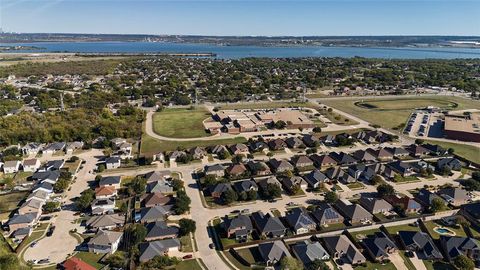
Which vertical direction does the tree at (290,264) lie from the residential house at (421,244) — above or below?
above

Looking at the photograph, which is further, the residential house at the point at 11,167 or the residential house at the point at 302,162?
the residential house at the point at 302,162

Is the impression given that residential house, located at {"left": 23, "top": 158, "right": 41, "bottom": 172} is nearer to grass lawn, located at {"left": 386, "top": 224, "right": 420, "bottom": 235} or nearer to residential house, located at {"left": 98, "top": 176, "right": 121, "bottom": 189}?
residential house, located at {"left": 98, "top": 176, "right": 121, "bottom": 189}

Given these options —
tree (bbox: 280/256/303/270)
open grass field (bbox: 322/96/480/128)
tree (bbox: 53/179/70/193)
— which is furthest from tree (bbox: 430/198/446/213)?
tree (bbox: 53/179/70/193)

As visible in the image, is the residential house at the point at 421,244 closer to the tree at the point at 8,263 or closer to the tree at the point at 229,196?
the tree at the point at 229,196

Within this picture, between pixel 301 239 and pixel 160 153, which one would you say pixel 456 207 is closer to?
pixel 301 239

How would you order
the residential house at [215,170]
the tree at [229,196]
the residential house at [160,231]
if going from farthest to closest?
1. the residential house at [215,170]
2. the tree at [229,196]
3. the residential house at [160,231]

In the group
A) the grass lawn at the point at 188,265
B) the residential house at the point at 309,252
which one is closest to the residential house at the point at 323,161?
the residential house at the point at 309,252
